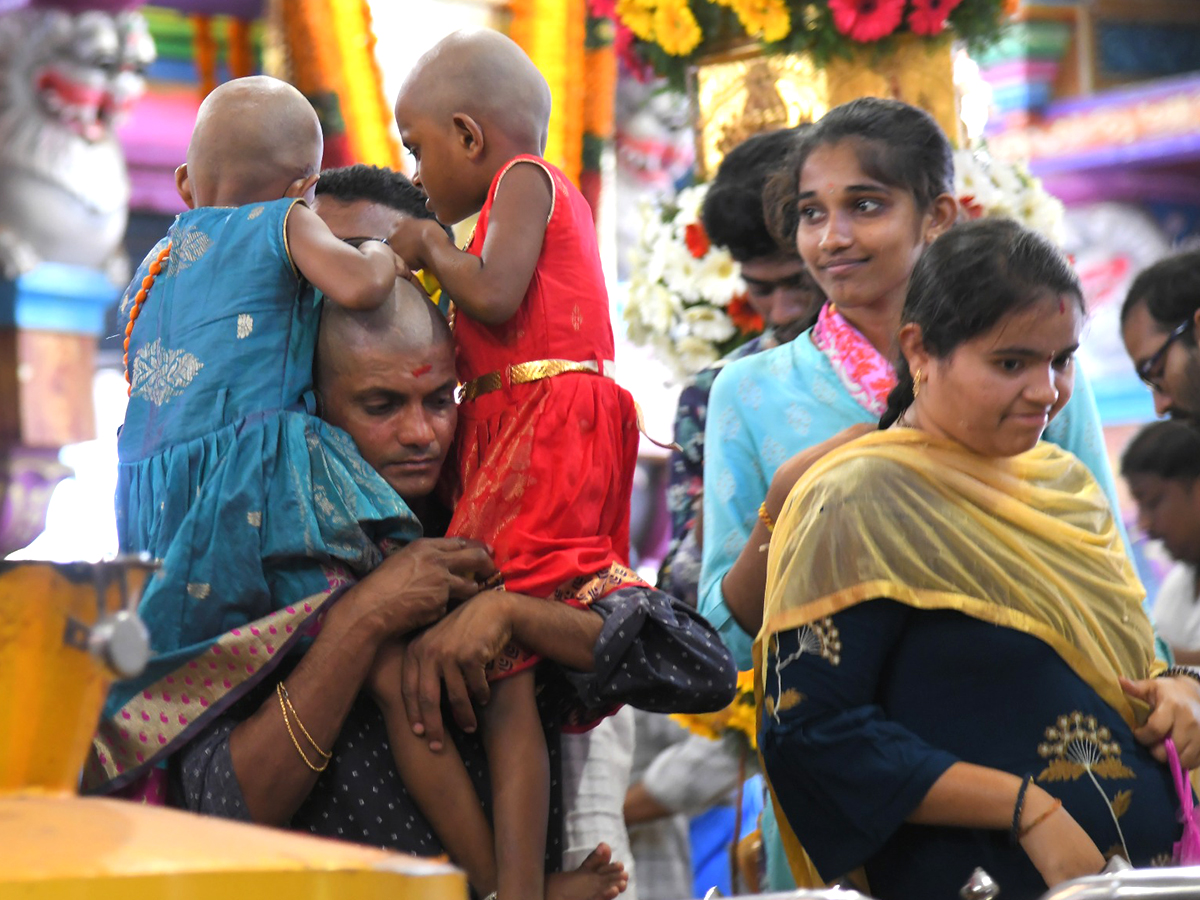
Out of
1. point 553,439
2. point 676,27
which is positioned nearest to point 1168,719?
point 553,439

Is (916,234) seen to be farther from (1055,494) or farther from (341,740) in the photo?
(341,740)

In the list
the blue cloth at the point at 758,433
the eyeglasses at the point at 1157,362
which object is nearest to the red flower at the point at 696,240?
the blue cloth at the point at 758,433

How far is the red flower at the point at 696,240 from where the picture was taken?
352 centimetres

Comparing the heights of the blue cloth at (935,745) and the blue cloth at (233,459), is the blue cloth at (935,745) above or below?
below

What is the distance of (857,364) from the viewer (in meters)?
2.53

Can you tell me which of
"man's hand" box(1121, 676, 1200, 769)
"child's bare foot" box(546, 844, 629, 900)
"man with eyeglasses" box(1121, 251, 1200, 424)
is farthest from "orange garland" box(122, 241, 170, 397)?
"man with eyeglasses" box(1121, 251, 1200, 424)

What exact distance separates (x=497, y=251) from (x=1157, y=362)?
1.90 meters

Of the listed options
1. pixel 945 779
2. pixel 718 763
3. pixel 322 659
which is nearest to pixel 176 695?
pixel 322 659

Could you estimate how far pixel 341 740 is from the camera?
201 cm

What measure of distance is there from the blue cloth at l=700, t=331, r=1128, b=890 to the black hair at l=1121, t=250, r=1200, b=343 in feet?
3.07

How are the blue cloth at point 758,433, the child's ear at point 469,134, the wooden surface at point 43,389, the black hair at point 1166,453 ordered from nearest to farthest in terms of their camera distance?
the child's ear at point 469,134 < the blue cloth at point 758,433 < the black hair at point 1166,453 < the wooden surface at point 43,389

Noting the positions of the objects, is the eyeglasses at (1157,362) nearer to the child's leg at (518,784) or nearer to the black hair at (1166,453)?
the black hair at (1166,453)

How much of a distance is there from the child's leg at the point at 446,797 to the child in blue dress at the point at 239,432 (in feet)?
0.65

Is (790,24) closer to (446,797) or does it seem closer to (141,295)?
(141,295)
